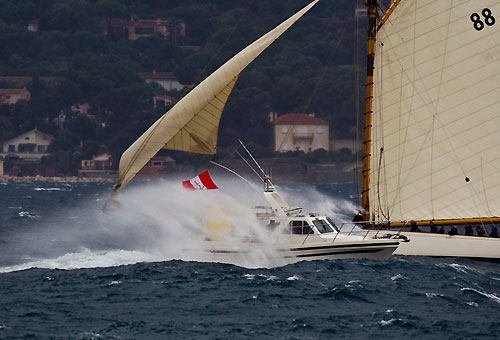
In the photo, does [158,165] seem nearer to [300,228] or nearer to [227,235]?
[227,235]

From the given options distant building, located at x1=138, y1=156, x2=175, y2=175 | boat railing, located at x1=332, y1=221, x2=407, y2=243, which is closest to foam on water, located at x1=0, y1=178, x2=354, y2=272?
boat railing, located at x1=332, y1=221, x2=407, y2=243

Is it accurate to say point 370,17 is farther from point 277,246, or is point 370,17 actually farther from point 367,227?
point 277,246

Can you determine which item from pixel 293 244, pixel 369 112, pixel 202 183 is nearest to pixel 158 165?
pixel 369 112

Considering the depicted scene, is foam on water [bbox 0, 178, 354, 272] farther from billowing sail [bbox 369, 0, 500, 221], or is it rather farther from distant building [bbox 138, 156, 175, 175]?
distant building [bbox 138, 156, 175, 175]

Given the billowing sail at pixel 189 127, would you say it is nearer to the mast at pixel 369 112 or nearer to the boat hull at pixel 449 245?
the mast at pixel 369 112

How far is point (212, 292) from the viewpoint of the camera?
110 feet

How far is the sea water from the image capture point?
28.4m

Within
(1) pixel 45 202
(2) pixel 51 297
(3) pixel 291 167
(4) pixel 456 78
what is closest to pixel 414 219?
(4) pixel 456 78

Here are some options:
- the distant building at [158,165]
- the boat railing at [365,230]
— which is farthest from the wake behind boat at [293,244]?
the distant building at [158,165]

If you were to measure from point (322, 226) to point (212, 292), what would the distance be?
23.9 feet

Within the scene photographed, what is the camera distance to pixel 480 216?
44.0m

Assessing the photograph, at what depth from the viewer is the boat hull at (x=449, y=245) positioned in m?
42.8

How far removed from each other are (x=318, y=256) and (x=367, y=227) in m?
5.97

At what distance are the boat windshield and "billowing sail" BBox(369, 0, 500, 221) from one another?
580 cm
